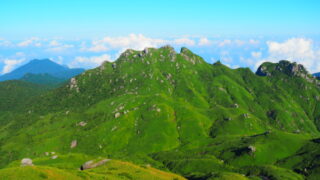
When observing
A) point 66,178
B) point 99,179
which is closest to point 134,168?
point 99,179

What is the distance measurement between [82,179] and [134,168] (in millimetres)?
59675

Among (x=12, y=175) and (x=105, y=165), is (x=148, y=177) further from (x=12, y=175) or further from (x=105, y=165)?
(x=12, y=175)

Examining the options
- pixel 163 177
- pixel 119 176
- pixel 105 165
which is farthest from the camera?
pixel 105 165

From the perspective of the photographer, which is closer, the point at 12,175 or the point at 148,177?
the point at 12,175

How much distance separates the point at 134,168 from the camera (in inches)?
7377

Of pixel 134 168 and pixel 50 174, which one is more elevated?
pixel 50 174

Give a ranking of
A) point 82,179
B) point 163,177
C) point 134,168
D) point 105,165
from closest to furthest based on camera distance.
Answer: point 82,179 → point 163,177 → point 134,168 → point 105,165

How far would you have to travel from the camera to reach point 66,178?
128750mm

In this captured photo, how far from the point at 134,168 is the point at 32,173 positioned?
78473 millimetres

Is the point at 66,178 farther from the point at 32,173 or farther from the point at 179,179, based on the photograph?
the point at 179,179

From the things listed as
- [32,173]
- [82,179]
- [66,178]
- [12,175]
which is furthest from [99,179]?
[12,175]

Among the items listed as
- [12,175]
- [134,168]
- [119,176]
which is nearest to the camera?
[12,175]

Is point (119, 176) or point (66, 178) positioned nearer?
point (66, 178)

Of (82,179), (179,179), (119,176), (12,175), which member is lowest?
(179,179)
